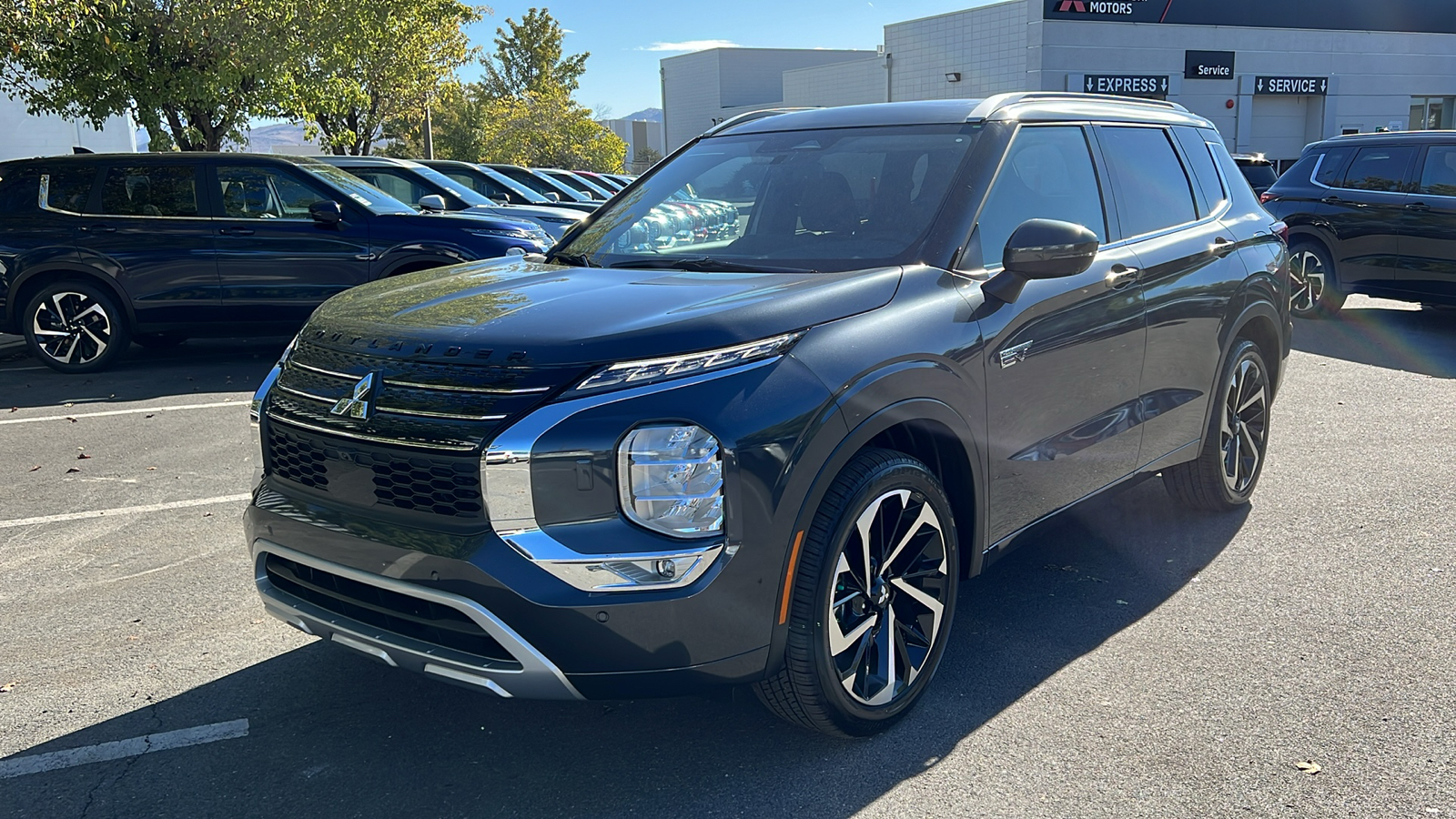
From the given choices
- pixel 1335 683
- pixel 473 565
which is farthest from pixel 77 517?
pixel 1335 683

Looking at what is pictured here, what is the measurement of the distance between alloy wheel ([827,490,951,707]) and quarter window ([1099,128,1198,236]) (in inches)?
70.3

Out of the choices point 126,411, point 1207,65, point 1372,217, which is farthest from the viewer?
point 1207,65

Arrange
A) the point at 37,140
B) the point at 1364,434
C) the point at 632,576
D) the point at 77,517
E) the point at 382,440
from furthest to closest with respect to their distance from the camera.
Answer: the point at 37,140 < the point at 1364,434 < the point at 77,517 < the point at 382,440 < the point at 632,576

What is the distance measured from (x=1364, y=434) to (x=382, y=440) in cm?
621

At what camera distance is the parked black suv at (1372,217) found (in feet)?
34.2

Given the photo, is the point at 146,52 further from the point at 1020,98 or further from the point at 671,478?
the point at 671,478

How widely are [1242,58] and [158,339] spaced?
37097 millimetres

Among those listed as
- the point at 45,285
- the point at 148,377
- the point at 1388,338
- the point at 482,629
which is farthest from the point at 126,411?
the point at 1388,338

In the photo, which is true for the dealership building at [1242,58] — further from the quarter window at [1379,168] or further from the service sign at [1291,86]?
the quarter window at [1379,168]

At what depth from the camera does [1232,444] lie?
17.3 feet

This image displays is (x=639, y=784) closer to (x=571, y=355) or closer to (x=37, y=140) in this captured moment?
(x=571, y=355)

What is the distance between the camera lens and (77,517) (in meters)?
5.52

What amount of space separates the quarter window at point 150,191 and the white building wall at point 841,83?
4030 cm

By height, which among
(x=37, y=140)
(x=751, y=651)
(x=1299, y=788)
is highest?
(x=37, y=140)
